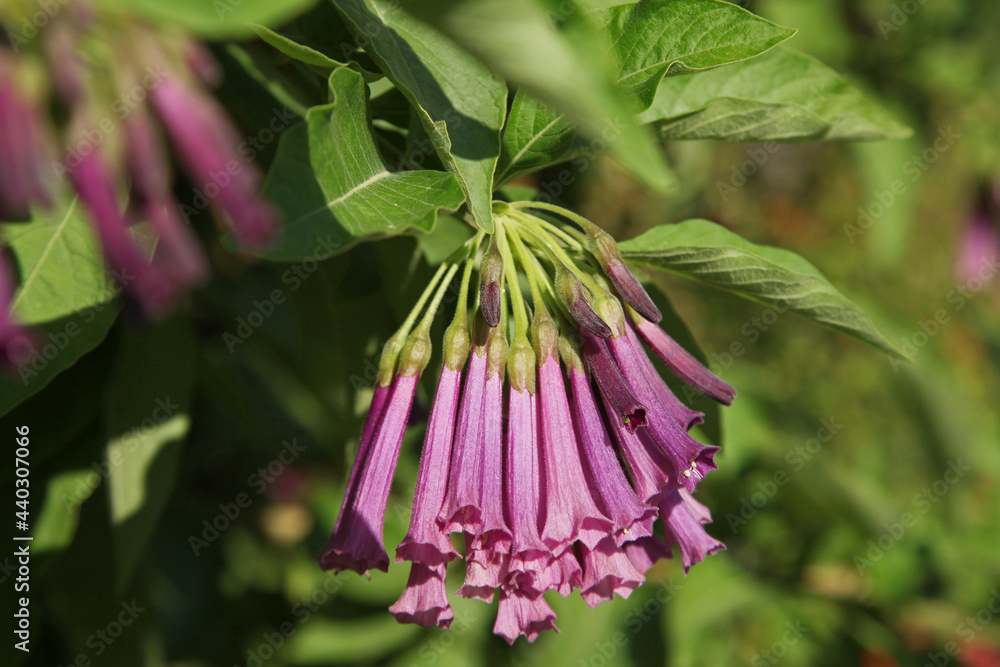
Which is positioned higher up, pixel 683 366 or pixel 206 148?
pixel 206 148

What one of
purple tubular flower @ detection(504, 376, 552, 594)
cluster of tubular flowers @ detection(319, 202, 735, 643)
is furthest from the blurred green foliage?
purple tubular flower @ detection(504, 376, 552, 594)

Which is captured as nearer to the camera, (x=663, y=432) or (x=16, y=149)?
(x=16, y=149)

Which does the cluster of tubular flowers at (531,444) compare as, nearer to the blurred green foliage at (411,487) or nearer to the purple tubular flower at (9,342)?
the blurred green foliage at (411,487)

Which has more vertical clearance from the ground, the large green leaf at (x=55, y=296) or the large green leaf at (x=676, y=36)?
the large green leaf at (x=55, y=296)

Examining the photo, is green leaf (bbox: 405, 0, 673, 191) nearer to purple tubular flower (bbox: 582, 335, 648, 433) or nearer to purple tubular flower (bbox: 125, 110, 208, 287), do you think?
purple tubular flower (bbox: 125, 110, 208, 287)

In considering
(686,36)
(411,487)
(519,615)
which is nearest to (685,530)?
(519,615)

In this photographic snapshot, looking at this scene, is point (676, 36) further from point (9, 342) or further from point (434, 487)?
point (9, 342)

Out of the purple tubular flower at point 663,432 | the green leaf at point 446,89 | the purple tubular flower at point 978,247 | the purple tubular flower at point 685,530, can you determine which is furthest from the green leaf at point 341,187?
the purple tubular flower at point 978,247
